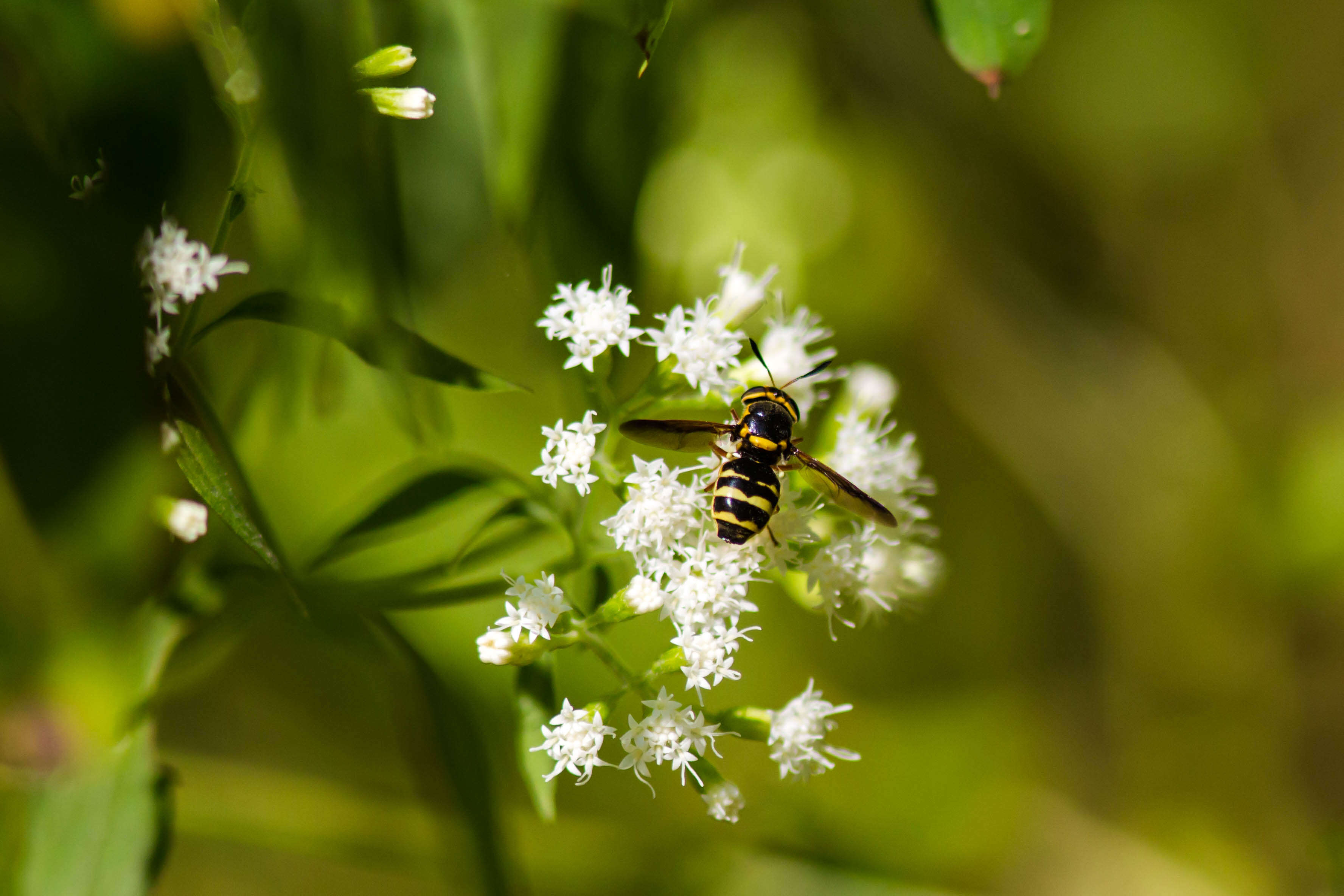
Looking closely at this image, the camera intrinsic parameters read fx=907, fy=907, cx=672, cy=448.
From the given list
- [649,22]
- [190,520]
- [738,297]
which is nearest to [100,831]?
[190,520]

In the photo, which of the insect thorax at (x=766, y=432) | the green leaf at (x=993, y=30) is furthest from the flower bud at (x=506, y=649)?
the green leaf at (x=993, y=30)

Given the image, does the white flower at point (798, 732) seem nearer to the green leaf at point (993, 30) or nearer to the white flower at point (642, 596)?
the white flower at point (642, 596)

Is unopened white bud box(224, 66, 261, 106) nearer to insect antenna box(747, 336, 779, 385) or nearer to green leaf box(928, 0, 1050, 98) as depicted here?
insect antenna box(747, 336, 779, 385)

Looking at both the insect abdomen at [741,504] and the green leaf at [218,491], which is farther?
the insect abdomen at [741,504]

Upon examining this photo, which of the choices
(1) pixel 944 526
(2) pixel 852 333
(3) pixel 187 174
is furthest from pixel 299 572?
(1) pixel 944 526

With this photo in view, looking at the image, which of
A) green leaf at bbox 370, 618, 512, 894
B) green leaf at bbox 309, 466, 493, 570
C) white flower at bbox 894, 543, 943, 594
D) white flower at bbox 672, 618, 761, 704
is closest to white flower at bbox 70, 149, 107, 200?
green leaf at bbox 309, 466, 493, 570

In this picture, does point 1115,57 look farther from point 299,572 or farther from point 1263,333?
point 299,572
